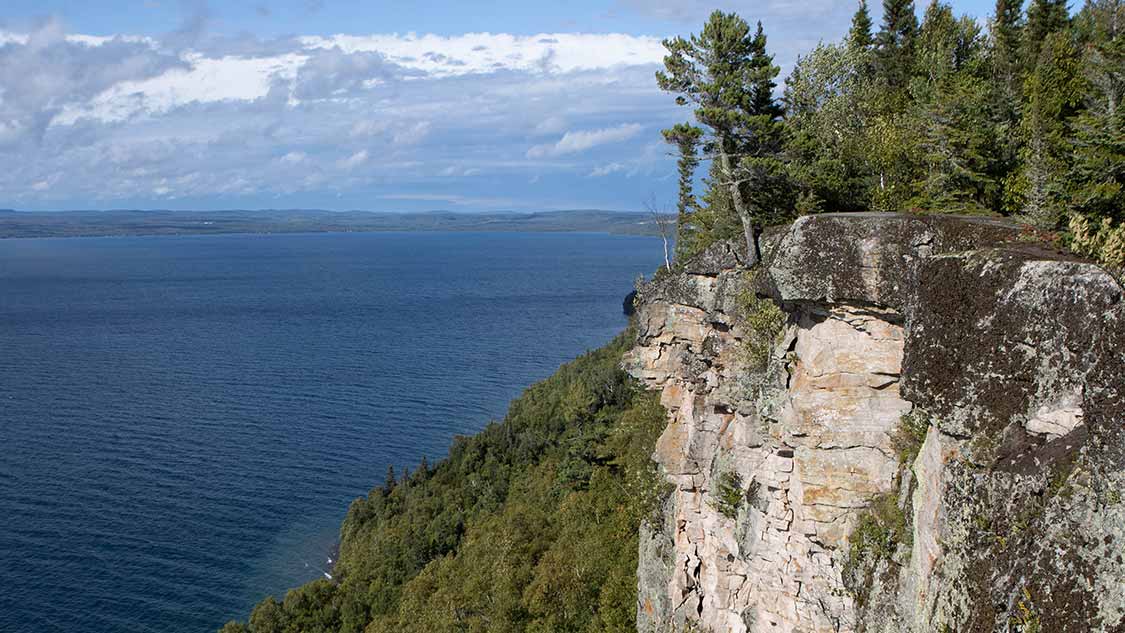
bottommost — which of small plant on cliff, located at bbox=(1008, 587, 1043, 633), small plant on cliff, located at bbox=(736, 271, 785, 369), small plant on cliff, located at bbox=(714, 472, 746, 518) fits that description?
small plant on cliff, located at bbox=(714, 472, 746, 518)

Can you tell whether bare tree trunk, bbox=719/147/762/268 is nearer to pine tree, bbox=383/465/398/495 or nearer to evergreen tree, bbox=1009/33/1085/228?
evergreen tree, bbox=1009/33/1085/228

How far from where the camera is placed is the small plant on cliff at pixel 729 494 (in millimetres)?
18359

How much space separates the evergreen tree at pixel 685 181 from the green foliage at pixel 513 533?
296 inches

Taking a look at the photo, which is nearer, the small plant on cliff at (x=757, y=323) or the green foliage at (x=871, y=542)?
the green foliage at (x=871, y=542)

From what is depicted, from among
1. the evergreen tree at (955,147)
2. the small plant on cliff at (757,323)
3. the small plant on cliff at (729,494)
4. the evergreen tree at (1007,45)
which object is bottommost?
the small plant on cliff at (729,494)

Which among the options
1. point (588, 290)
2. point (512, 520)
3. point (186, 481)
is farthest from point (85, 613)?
point (588, 290)

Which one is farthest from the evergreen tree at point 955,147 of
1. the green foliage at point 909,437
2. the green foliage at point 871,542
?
the green foliage at point 871,542

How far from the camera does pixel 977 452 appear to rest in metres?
9.82

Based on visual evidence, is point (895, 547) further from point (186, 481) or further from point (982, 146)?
point (186, 481)

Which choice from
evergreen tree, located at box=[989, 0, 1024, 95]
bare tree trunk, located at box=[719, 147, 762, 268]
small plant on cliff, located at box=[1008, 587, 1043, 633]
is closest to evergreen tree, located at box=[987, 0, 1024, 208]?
evergreen tree, located at box=[989, 0, 1024, 95]

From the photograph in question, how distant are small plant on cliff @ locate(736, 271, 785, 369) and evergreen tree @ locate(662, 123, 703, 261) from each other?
573 centimetres

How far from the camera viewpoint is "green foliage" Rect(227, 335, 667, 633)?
30.7 metres

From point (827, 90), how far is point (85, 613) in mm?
47966

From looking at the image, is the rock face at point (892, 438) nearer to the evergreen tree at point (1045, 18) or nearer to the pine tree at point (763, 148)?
the pine tree at point (763, 148)
